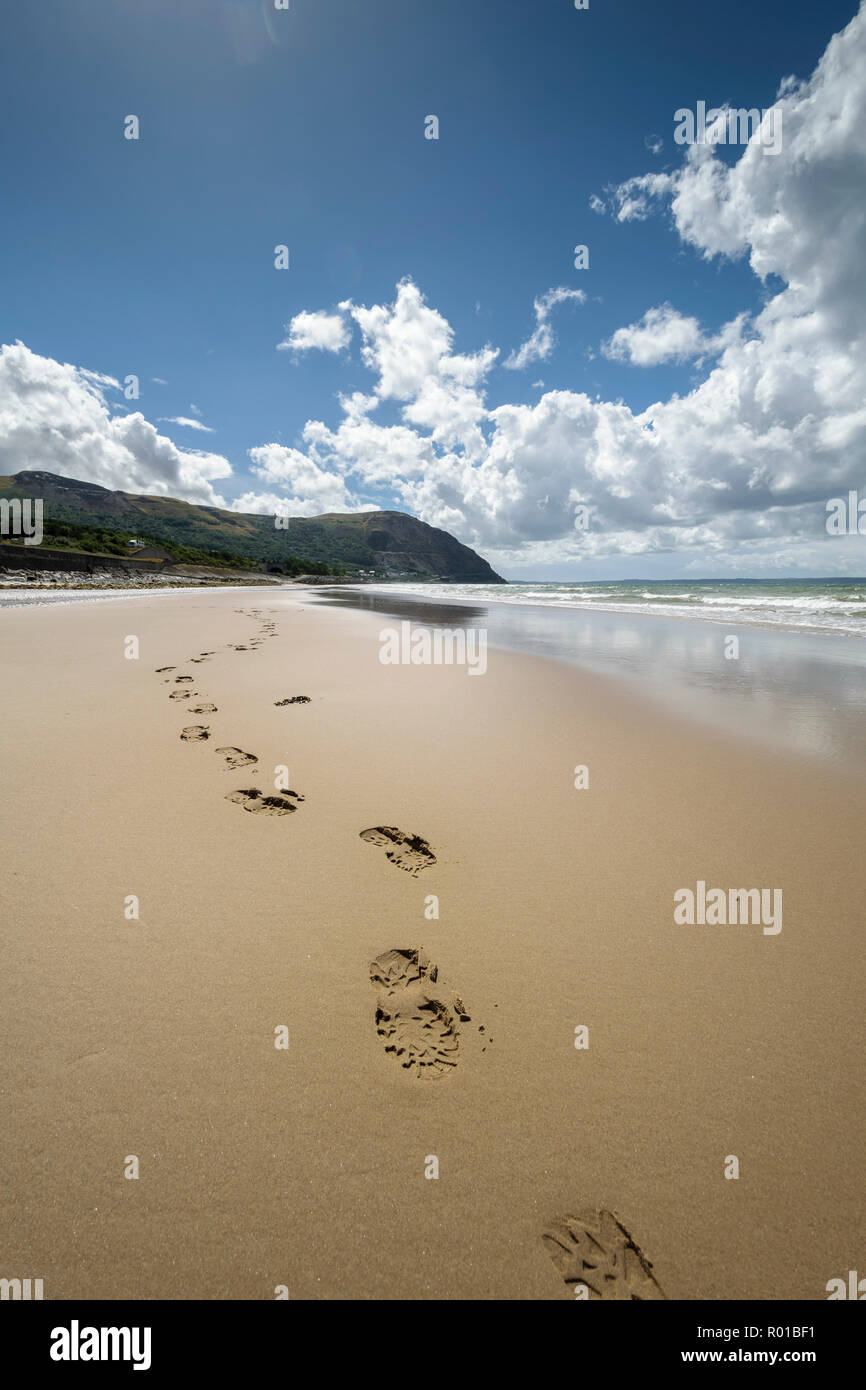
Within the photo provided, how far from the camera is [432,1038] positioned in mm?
2148

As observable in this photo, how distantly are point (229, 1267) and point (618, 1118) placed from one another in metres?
1.41

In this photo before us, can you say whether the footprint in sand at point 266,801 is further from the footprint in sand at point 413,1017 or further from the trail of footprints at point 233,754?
the footprint in sand at point 413,1017

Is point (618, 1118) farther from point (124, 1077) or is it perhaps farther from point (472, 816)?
point (472, 816)

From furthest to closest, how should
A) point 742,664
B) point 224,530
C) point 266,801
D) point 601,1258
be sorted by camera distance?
1. point 224,530
2. point 742,664
3. point 266,801
4. point 601,1258

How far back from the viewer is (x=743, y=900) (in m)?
3.10

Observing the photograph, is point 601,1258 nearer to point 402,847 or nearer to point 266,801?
point 402,847

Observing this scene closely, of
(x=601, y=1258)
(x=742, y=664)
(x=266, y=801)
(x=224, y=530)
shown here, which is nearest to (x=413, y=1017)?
(x=601, y=1258)

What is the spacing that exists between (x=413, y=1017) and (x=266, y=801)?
2.32m

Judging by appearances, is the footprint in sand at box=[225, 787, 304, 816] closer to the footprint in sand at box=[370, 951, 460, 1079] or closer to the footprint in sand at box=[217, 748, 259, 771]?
the footprint in sand at box=[217, 748, 259, 771]

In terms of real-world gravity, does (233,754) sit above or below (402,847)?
above

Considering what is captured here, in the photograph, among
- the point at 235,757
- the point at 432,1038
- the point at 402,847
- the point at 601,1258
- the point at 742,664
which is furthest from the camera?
the point at 742,664

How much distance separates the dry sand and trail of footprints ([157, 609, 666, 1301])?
0.12ft

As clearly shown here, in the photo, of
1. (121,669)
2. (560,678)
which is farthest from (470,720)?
(121,669)
